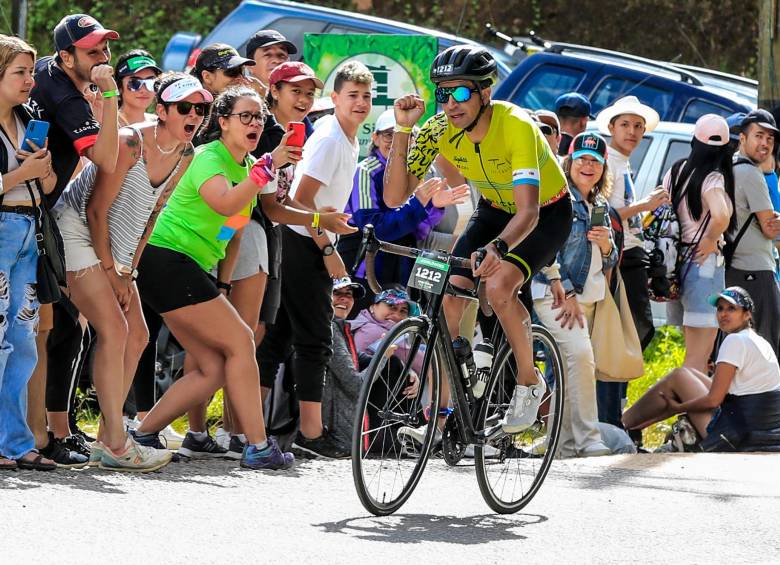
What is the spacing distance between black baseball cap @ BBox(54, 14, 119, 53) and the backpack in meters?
4.68

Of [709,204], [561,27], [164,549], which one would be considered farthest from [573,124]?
[561,27]

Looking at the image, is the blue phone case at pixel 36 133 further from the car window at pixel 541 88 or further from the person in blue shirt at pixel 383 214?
the car window at pixel 541 88

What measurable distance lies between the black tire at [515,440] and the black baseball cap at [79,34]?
97.3 inches

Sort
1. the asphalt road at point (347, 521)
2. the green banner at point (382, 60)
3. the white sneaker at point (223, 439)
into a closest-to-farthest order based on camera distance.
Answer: the asphalt road at point (347, 521) → the white sneaker at point (223, 439) → the green banner at point (382, 60)

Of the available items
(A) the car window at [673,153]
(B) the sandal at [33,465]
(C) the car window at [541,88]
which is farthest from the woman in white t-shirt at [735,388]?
(B) the sandal at [33,465]

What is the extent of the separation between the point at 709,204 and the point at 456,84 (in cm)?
408

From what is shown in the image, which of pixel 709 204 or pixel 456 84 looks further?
pixel 709 204

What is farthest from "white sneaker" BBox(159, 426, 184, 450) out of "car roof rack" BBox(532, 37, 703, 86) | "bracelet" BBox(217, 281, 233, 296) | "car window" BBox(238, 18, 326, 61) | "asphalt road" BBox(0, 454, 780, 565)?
"car window" BBox(238, 18, 326, 61)

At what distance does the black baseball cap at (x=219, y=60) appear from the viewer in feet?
28.8

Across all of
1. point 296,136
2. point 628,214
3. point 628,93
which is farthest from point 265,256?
point 628,93

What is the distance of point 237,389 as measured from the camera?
7.90 m

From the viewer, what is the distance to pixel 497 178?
756 centimetres

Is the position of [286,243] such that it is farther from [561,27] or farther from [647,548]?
[561,27]

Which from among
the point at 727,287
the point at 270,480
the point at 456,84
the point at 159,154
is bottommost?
the point at 270,480
